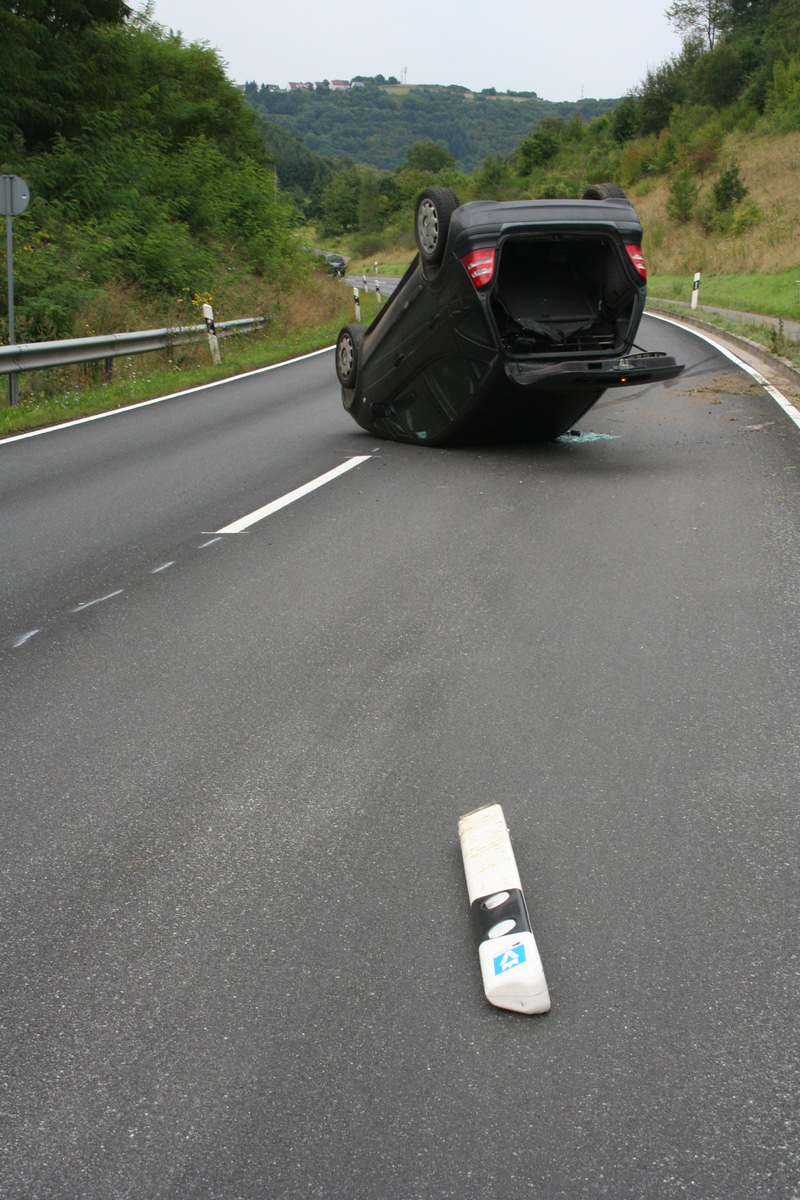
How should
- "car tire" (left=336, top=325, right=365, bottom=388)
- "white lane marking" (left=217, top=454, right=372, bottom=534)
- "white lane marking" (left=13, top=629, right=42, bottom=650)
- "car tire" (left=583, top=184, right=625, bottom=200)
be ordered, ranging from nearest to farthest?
"white lane marking" (left=13, top=629, right=42, bottom=650) < "white lane marking" (left=217, top=454, right=372, bottom=534) < "car tire" (left=583, top=184, right=625, bottom=200) < "car tire" (left=336, top=325, right=365, bottom=388)

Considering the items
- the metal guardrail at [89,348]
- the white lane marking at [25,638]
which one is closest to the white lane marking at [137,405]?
the metal guardrail at [89,348]

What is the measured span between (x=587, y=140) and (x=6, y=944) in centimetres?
9930

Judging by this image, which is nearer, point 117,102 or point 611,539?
point 611,539

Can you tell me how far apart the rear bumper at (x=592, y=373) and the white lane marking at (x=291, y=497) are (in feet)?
5.65

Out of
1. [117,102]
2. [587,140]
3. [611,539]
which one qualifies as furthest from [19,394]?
[587,140]

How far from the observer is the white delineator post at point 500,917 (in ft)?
8.54

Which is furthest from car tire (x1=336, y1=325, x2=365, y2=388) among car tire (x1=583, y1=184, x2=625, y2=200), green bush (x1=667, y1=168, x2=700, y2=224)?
green bush (x1=667, y1=168, x2=700, y2=224)

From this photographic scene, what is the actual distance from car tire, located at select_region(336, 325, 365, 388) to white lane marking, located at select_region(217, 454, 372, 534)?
4.32 ft

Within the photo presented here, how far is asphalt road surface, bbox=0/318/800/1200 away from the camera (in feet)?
7.43

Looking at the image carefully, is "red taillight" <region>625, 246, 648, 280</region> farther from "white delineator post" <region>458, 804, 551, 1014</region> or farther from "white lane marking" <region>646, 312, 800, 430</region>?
"white delineator post" <region>458, 804, 551, 1014</region>

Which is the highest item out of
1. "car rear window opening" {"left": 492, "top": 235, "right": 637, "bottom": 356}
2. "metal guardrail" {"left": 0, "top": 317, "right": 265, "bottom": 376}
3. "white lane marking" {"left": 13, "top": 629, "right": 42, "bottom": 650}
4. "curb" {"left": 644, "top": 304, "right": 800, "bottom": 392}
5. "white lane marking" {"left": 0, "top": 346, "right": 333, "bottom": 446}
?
"car rear window opening" {"left": 492, "top": 235, "right": 637, "bottom": 356}

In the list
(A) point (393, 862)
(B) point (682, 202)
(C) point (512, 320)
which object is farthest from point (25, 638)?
(B) point (682, 202)

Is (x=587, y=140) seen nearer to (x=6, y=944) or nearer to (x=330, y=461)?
(x=330, y=461)

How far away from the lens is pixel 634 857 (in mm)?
3291
